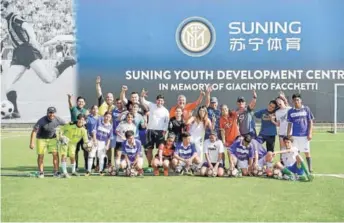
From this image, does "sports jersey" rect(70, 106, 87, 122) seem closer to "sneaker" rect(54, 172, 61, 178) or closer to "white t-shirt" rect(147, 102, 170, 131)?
"sneaker" rect(54, 172, 61, 178)

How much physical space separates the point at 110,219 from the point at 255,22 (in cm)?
1478

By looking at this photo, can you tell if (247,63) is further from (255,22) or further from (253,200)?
(253,200)

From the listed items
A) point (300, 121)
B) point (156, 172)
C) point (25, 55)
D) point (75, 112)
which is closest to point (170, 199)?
point (156, 172)

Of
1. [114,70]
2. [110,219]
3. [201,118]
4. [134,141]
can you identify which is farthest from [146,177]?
[114,70]

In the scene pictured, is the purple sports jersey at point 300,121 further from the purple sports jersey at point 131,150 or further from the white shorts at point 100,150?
the white shorts at point 100,150

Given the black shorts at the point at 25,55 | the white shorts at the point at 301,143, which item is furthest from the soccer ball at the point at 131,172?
the black shorts at the point at 25,55

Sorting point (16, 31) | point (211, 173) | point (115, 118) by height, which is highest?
point (16, 31)

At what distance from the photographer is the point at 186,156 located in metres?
8.63

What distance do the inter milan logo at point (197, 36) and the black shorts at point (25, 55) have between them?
5323mm

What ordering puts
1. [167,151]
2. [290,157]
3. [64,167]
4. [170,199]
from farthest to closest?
[167,151] < [64,167] < [290,157] < [170,199]

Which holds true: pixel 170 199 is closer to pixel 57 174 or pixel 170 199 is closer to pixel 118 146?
pixel 57 174

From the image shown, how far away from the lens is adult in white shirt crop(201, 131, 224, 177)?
27.6 ft

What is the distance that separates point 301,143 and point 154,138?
8.11 ft

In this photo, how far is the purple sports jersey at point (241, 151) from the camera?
27.8ft
